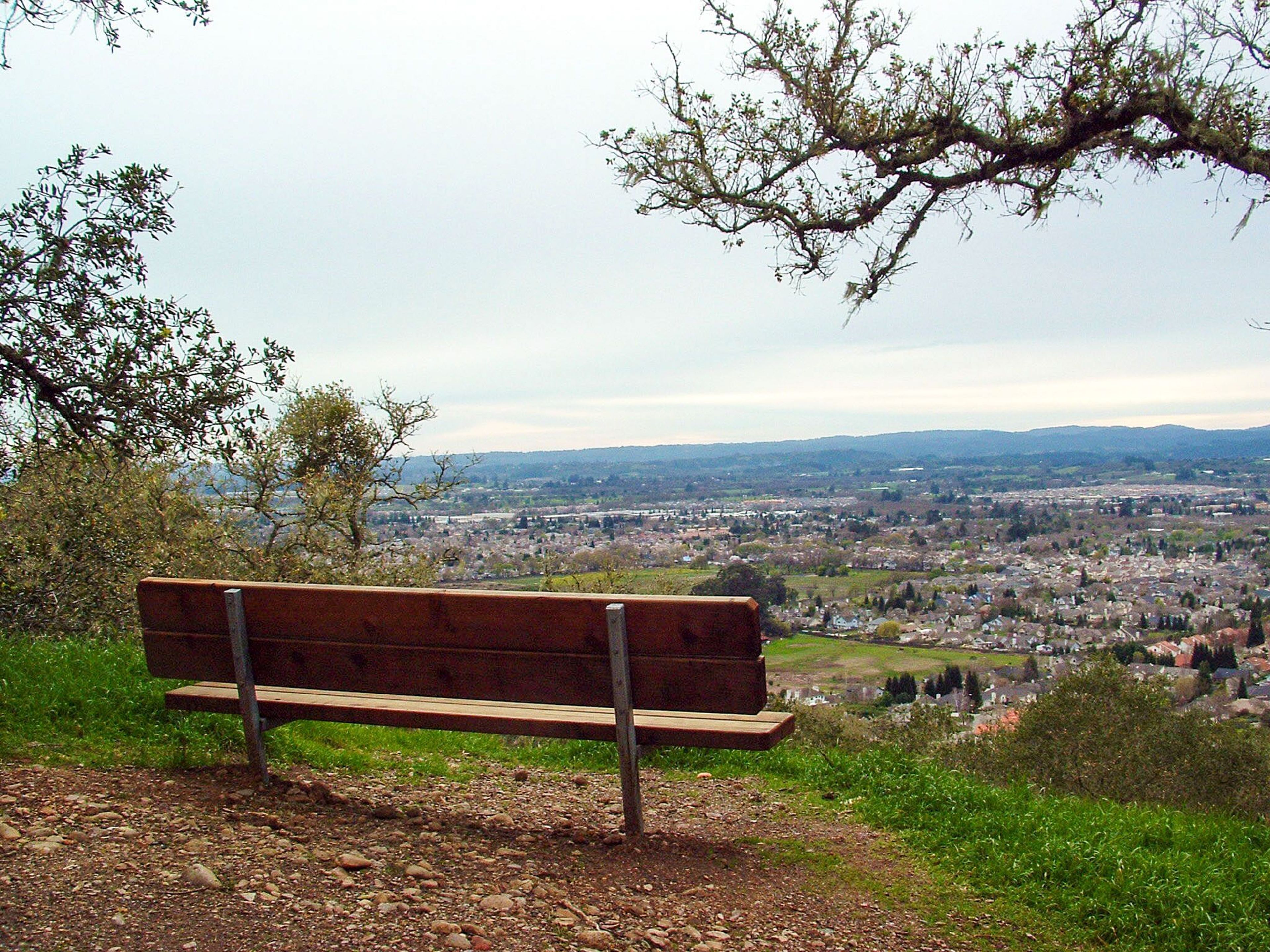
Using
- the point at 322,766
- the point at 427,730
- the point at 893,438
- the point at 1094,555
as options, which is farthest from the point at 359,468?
the point at 893,438

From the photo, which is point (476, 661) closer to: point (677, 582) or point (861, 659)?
point (677, 582)

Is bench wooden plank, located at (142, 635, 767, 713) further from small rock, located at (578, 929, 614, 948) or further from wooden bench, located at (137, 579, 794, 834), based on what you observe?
small rock, located at (578, 929, 614, 948)

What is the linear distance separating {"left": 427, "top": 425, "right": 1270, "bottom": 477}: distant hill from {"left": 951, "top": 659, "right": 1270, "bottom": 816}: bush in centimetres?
4459

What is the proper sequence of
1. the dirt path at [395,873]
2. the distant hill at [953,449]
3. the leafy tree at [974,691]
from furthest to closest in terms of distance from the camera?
1. the distant hill at [953,449]
2. the leafy tree at [974,691]
3. the dirt path at [395,873]

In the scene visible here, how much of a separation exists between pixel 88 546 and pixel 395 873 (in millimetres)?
10505

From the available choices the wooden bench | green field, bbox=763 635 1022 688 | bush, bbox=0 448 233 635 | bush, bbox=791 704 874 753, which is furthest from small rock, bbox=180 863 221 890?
green field, bbox=763 635 1022 688

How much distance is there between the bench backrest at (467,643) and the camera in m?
3.84

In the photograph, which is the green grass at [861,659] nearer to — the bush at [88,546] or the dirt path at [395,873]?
the bush at [88,546]

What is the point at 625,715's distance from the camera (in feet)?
13.1

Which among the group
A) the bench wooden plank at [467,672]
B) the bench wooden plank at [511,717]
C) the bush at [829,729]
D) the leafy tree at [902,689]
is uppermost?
the bench wooden plank at [467,672]

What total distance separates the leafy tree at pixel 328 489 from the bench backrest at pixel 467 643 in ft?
27.3

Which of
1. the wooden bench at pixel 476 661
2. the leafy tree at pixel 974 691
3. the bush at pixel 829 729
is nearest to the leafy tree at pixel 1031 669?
the leafy tree at pixel 974 691

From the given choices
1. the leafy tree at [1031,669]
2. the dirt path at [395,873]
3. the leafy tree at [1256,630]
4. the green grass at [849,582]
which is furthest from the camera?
the green grass at [849,582]

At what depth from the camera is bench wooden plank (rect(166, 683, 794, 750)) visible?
4062 mm
